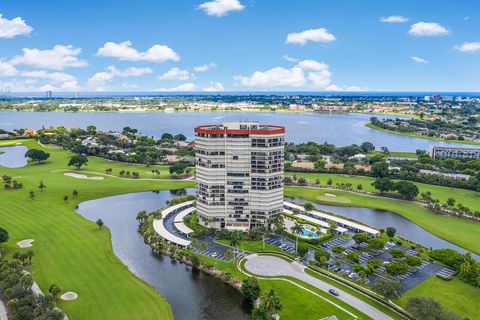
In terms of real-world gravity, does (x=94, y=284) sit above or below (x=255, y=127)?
below

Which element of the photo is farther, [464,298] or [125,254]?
[125,254]

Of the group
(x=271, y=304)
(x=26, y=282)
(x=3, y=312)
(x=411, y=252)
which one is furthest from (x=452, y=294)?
(x=3, y=312)

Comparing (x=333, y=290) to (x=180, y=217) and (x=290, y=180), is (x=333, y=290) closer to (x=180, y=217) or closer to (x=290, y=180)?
(x=180, y=217)

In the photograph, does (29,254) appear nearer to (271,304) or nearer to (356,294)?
(271,304)

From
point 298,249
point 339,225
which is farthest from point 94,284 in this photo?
point 339,225

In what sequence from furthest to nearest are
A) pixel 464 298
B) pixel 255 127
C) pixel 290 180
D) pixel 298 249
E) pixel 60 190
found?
pixel 290 180 → pixel 60 190 → pixel 255 127 → pixel 298 249 → pixel 464 298

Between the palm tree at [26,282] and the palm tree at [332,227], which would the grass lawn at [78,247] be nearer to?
the palm tree at [26,282]
